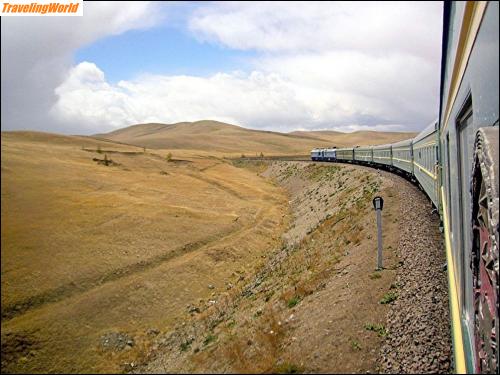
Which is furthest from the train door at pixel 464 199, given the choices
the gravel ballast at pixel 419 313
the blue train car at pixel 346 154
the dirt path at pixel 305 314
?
the blue train car at pixel 346 154

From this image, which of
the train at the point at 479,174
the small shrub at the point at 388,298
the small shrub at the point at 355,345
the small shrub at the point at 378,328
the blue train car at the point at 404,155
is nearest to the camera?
the train at the point at 479,174

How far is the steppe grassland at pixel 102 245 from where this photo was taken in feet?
13.3

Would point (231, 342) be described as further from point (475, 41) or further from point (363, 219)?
point (363, 219)

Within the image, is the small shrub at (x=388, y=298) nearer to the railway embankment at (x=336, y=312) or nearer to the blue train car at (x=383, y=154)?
the railway embankment at (x=336, y=312)

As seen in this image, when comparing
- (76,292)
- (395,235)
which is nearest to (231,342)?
(76,292)

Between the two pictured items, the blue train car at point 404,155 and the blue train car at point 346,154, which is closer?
the blue train car at point 404,155

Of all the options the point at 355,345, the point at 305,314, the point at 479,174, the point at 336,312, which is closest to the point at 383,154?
the point at 305,314

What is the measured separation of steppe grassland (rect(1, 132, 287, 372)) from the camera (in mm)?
4039

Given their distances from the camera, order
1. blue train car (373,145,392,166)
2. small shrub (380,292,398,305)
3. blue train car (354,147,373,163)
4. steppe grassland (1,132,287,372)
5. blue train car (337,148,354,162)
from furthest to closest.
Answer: blue train car (337,148,354,162) < blue train car (354,147,373,163) < blue train car (373,145,392,166) < small shrub (380,292,398,305) < steppe grassland (1,132,287,372)

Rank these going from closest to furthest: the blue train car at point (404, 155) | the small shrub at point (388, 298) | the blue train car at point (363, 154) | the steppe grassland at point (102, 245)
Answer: the steppe grassland at point (102, 245) → the small shrub at point (388, 298) → the blue train car at point (404, 155) → the blue train car at point (363, 154)

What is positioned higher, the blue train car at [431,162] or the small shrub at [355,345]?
the blue train car at [431,162]

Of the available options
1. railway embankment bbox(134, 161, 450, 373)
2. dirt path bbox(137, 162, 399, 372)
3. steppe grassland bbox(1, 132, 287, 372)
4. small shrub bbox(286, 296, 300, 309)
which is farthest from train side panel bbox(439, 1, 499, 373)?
small shrub bbox(286, 296, 300, 309)

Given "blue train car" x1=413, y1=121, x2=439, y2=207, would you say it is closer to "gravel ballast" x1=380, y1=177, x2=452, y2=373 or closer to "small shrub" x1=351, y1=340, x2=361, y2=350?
"gravel ballast" x1=380, y1=177, x2=452, y2=373

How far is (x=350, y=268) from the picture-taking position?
432 inches
